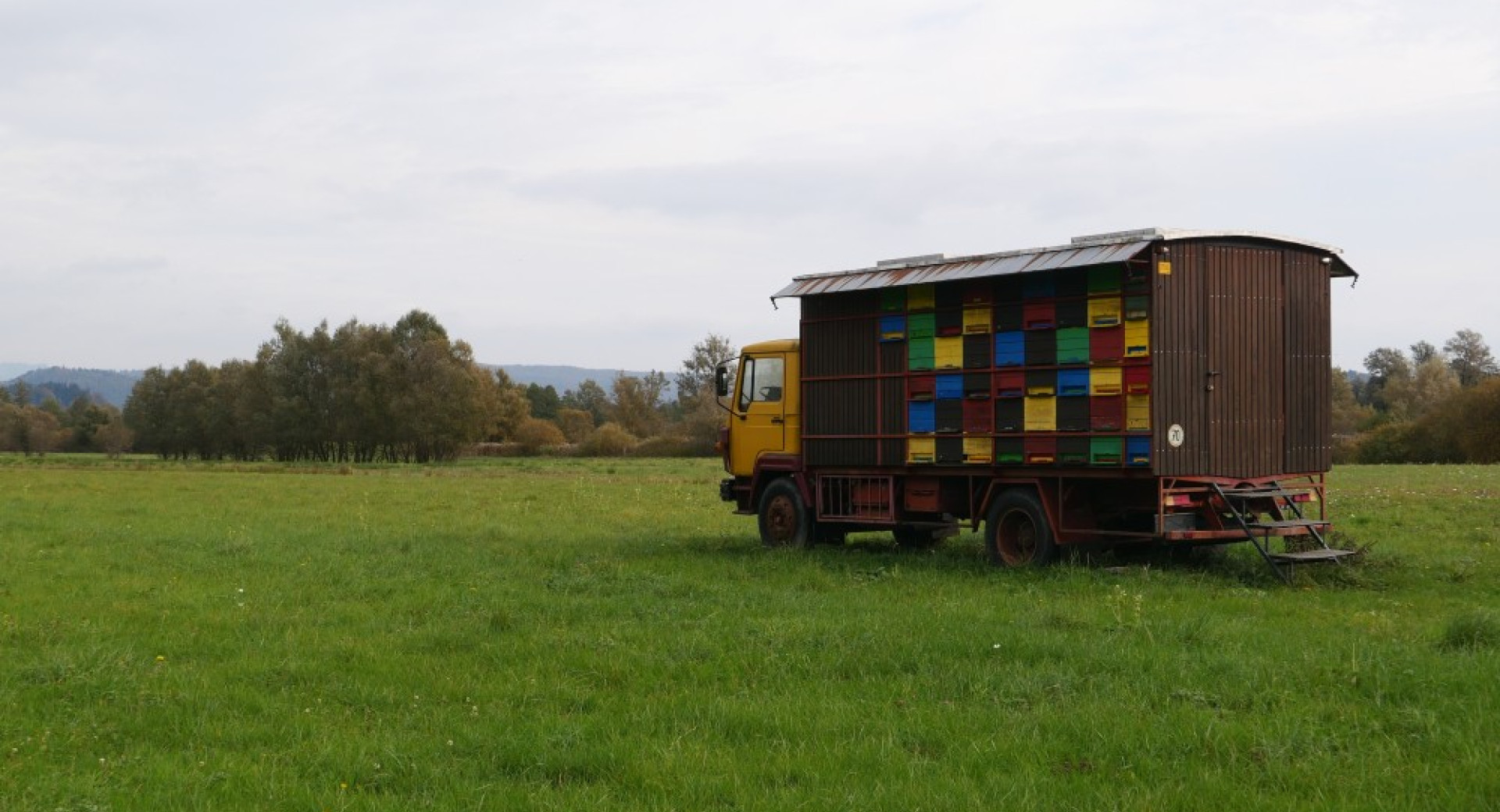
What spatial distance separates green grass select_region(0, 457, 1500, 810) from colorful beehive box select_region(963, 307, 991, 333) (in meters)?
3.01

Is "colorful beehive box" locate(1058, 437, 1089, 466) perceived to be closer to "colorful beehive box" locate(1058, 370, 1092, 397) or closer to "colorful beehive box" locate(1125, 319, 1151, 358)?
"colorful beehive box" locate(1058, 370, 1092, 397)

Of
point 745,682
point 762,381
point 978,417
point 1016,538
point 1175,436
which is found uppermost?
point 762,381

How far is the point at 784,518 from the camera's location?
64.4 ft

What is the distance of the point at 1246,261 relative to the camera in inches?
607

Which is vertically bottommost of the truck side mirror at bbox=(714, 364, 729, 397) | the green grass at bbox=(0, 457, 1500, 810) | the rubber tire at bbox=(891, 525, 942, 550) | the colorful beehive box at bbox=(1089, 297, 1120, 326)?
the green grass at bbox=(0, 457, 1500, 810)

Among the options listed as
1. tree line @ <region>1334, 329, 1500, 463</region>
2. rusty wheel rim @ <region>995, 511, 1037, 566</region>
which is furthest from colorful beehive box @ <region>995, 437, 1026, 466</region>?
tree line @ <region>1334, 329, 1500, 463</region>

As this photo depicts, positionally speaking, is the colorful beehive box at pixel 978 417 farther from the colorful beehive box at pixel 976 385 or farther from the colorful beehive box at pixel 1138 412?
the colorful beehive box at pixel 1138 412

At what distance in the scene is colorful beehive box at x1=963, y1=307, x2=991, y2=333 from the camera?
53.4 ft

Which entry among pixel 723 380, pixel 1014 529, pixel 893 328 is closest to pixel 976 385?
pixel 893 328

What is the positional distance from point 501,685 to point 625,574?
616 cm

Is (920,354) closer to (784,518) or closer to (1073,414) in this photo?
(1073,414)

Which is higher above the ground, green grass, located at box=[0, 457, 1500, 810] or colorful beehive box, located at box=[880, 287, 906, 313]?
colorful beehive box, located at box=[880, 287, 906, 313]

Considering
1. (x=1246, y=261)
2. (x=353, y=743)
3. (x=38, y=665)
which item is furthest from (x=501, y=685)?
(x=1246, y=261)

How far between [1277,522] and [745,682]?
8.73 meters
